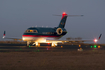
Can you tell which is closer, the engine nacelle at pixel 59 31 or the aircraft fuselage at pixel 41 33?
the aircraft fuselage at pixel 41 33

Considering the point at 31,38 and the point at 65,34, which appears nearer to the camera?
the point at 31,38

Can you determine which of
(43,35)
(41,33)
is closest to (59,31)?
(43,35)

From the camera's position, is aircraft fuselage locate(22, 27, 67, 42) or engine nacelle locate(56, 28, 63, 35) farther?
engine nacelle locate(56, 28, 63, 35)

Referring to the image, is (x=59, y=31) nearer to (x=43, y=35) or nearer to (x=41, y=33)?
(x=43, y=35)

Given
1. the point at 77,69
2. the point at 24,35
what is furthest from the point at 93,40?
the point at 77,69

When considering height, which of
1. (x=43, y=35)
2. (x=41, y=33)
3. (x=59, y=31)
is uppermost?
(x=59, y=31)

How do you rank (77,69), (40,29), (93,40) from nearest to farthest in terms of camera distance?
(77,69)
(93,40)
(40,29)

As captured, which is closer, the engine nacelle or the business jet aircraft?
the business jet aircraft

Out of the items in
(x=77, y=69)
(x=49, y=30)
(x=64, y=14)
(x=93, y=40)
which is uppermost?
(x=64, y=14)

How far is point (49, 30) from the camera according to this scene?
46.4 meters

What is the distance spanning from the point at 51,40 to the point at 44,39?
1.86 metres

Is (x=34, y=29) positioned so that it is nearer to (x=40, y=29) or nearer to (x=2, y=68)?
(x=40, y=29)

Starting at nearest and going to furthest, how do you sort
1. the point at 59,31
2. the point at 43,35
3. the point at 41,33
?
1. the point at 41,33
2. the point at 43,35
3. the point at 59,31

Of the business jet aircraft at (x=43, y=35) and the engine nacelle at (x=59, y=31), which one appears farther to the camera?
the engine nacelle at (x=59, y=31)
